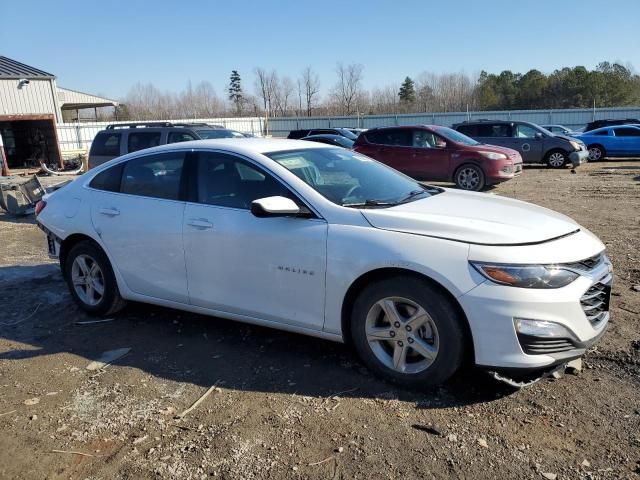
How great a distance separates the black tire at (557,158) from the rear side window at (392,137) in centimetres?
703

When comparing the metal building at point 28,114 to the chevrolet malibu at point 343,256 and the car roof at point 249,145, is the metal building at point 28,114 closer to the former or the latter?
the chevrolet malibu at point 343,256

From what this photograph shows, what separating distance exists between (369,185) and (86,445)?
2.63 m

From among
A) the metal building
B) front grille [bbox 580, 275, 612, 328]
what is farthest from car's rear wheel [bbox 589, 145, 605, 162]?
the metal building

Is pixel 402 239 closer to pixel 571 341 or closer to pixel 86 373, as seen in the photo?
pixel 571 341

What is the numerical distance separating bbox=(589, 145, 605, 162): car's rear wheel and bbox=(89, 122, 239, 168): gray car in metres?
15.9

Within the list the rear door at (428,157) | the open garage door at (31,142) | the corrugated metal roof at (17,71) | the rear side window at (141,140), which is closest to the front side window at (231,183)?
the rear side window at (141,140)

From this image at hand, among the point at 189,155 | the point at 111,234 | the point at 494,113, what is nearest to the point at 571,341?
the point at 189,155

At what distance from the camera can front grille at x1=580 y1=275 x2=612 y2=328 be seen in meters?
3.23

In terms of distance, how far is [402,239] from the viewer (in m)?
3.34

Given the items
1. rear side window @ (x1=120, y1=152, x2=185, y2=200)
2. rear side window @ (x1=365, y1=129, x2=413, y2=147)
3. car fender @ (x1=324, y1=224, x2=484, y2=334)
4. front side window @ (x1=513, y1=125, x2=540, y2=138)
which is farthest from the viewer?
front side window @ (x1=513, y1=125, x2=540, y2=138)

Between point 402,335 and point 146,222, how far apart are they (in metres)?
2.37

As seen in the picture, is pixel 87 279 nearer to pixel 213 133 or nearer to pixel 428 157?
pixel 213 133

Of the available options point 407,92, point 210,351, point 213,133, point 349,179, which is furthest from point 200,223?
point 407,92

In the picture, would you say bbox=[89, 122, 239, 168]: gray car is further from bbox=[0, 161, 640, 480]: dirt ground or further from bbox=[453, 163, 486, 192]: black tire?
bbox=[0, 161, 640, 480]: dirt ground
